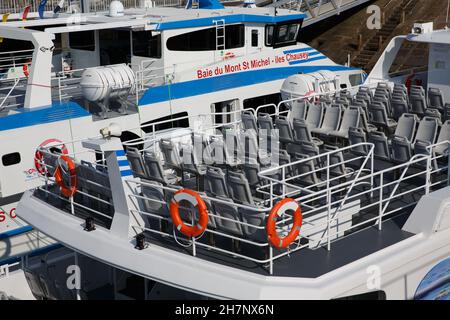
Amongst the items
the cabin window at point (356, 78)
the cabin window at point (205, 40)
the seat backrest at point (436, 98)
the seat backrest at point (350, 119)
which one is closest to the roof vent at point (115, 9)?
the cabin window at point (205, 40)

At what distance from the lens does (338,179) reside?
29.6ft

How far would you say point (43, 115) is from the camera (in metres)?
13.1

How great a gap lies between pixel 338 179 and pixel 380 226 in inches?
49.2

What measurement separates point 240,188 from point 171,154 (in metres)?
1.96

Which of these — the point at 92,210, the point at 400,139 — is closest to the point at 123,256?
the point at 92,210

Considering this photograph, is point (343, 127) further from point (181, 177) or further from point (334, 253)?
point (334, 253)

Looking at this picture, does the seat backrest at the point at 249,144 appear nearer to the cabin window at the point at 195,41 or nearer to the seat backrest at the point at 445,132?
the seat backrest at the point at 445,132

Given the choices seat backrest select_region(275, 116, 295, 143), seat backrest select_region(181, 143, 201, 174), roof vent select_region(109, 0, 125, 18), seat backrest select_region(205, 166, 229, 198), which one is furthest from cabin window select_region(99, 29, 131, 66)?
seat backrest select_region(205, 166, 229, 198)

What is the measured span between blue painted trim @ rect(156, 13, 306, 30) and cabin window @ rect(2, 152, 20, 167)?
15.0ft

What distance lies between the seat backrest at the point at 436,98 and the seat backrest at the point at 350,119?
1.96 m

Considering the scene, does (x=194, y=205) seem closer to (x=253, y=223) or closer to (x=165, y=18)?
(x=253, y=223)

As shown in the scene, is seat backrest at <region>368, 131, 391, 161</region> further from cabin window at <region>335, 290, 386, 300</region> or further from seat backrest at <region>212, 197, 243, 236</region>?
seat backrest at <region>212, 197, 243, 236</region>
